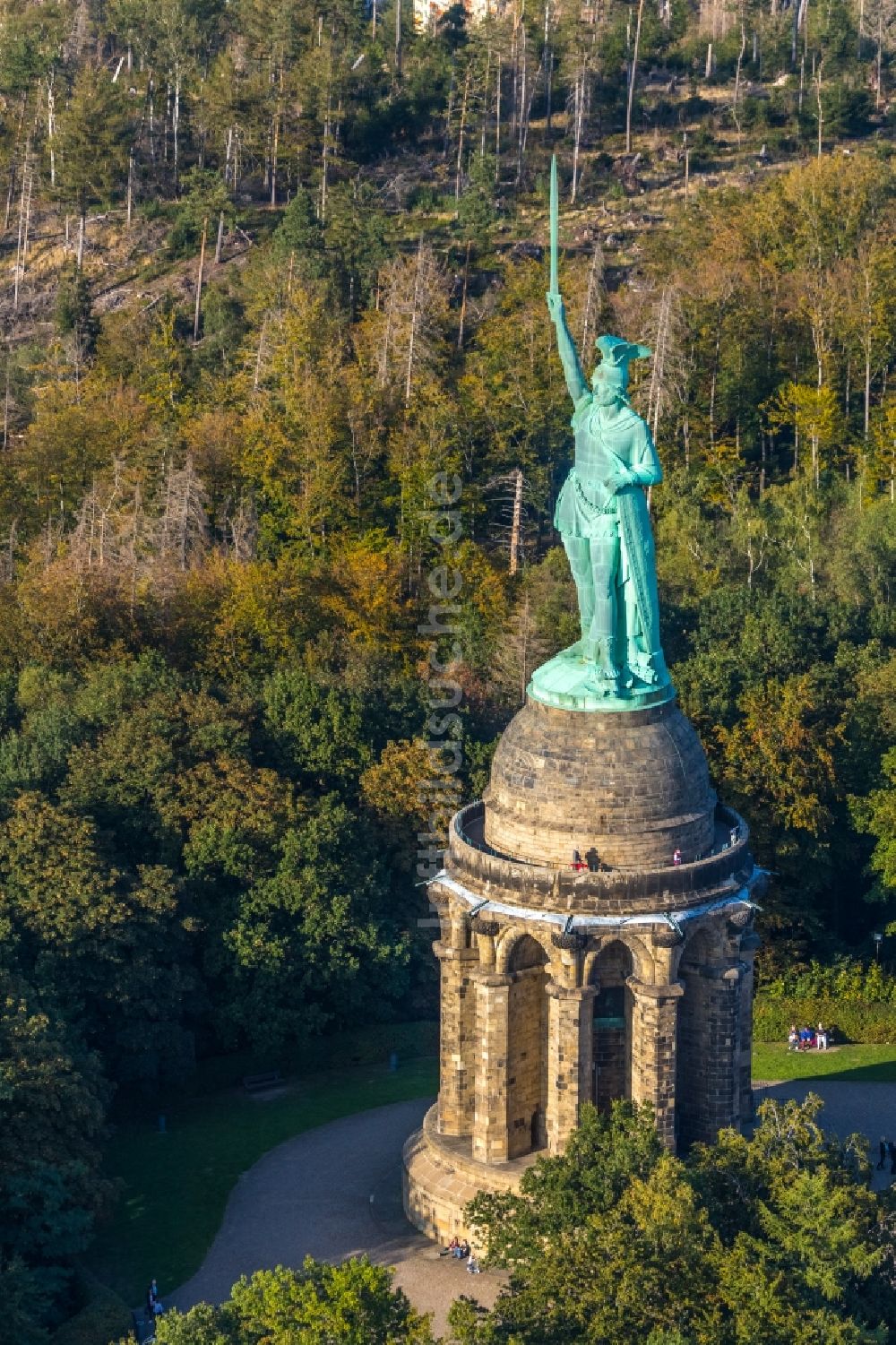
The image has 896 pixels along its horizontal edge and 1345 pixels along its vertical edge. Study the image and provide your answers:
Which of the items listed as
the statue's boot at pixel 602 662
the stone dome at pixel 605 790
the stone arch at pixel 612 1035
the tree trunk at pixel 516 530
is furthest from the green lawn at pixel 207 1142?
the tree trunk at pixel 516 530

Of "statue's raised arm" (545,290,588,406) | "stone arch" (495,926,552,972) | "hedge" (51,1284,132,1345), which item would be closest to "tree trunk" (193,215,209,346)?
"statue's raised arm" (545,290,588,406)

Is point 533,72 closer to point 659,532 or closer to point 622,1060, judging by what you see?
point 659,532

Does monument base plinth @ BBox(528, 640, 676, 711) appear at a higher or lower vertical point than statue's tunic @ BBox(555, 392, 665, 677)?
lower

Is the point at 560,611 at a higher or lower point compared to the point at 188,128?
lower

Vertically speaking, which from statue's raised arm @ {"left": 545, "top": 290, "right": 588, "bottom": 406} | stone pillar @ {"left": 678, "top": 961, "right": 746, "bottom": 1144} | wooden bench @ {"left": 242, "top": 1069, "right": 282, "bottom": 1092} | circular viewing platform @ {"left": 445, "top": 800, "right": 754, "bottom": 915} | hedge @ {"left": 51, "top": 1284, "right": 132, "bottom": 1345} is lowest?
wooden bench @ {"left": 242, "top": 1069, "right": 282, "bottom": 1092}

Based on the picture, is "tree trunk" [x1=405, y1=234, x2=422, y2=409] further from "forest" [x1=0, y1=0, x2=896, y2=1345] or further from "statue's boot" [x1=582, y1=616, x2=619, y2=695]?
"statue's boot" [x1=582, y1=616, x2=619, y2=695]

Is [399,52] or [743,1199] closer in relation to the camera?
[743,1199]

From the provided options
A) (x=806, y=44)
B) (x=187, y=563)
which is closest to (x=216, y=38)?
(x=806, y=44)
